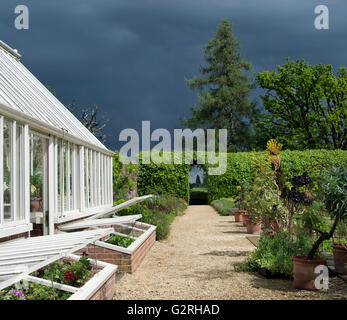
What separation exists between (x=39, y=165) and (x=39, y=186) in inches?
27.9

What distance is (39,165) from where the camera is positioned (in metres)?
9.95

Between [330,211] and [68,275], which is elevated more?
[330,211]

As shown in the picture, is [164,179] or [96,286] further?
[164,179]

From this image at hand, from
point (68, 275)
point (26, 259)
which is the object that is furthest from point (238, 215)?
point (26, 259)

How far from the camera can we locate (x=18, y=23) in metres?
7.43

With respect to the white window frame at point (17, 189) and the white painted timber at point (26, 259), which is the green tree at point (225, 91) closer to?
the white window frame at point (17, 189)

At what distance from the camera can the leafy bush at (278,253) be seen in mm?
6219

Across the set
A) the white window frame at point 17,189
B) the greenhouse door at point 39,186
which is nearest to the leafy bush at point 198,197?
the greenhouse door at point 39,186

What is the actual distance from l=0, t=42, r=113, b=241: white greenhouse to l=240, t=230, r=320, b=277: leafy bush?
316cm

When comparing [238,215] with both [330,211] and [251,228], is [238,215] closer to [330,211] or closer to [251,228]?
[251,228]

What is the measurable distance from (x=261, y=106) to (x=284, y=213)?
27609 millimetres

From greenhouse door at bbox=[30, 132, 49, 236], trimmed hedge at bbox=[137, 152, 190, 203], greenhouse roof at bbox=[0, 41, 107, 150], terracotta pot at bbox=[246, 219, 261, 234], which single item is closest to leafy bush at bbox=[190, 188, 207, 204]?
trimmed hedge at bbox=[137, 152, 190, 203]
